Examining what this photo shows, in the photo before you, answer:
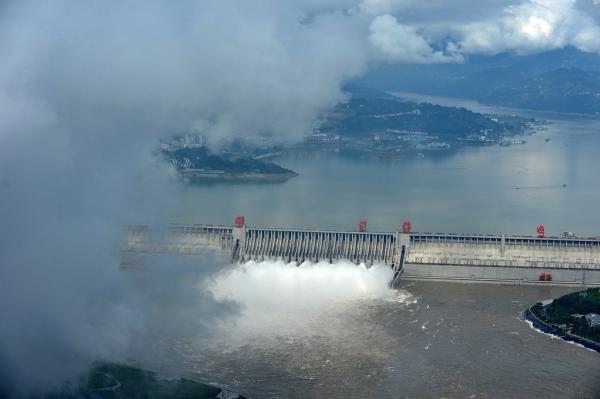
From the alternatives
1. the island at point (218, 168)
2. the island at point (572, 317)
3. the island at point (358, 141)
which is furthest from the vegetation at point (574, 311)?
the island at point (218, 168)

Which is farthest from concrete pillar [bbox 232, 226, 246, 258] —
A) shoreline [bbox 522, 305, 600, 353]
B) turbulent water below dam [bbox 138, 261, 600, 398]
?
shoreline [bbox 522, 305, 600, 353]

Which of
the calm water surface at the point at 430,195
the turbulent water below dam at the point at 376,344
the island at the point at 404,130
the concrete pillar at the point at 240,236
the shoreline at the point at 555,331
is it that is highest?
the island at the point at 404,130

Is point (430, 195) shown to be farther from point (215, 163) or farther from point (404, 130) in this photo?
point (404, 130)

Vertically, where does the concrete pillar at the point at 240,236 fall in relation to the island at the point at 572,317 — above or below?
above

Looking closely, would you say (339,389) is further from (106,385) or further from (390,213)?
(390,213)

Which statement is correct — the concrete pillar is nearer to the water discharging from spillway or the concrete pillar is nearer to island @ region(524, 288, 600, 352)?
the water discharging from spillway

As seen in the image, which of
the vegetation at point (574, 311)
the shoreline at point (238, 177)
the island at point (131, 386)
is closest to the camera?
the island at point (131, 386)

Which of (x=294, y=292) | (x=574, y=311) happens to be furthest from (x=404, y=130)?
(x=574, y=311)

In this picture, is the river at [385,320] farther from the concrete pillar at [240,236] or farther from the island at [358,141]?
the island at [358,141]
